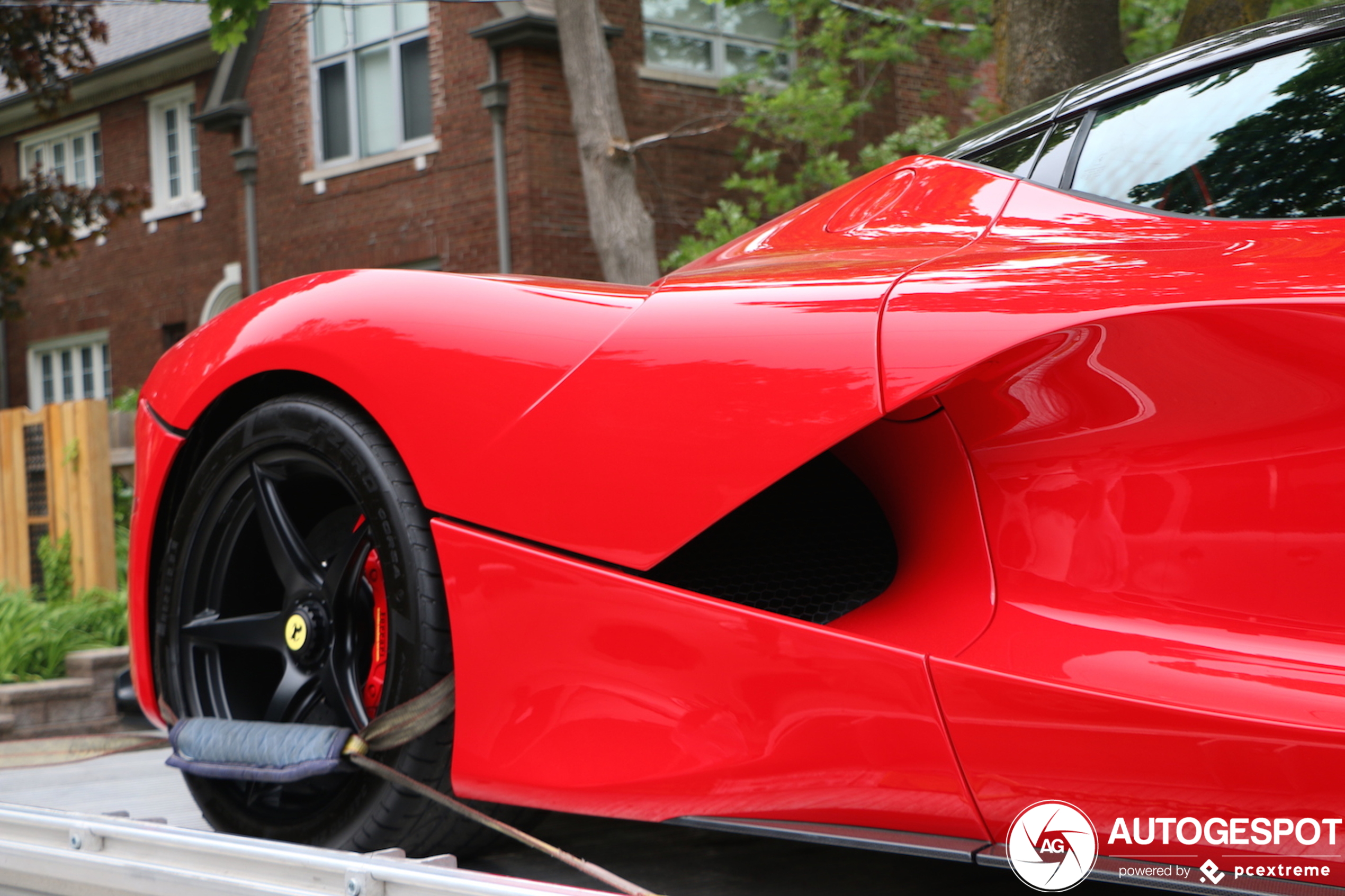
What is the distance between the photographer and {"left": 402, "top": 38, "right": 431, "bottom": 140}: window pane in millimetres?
13859

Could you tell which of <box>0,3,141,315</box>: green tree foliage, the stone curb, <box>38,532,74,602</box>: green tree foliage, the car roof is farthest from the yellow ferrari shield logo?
<box>0,3,141,315</box>: green tree foliage

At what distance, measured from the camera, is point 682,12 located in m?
13.9

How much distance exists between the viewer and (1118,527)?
5.04 feet

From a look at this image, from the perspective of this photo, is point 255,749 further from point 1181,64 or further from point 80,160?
point 80,160

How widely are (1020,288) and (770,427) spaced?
35cm

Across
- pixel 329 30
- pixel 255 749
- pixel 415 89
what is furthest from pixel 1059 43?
pixel 329 30

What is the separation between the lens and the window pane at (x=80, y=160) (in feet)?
63.2

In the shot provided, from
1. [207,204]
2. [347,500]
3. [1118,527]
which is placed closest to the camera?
[1118,527]

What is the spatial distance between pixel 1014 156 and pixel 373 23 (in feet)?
44.1

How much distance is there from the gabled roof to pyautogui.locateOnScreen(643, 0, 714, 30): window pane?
6273 millimetres

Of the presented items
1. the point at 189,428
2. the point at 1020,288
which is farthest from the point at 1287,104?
the point at 189,428

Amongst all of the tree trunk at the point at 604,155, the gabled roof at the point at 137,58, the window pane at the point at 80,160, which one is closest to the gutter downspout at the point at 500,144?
the tree trunk at the point at 604,155

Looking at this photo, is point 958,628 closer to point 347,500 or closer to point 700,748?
point 700,748

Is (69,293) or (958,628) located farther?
(69,293)
